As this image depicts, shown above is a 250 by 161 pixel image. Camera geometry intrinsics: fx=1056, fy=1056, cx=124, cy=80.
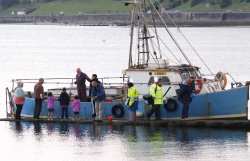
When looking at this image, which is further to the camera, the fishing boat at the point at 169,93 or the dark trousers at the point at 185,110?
the fishing boat at the point at 169,93

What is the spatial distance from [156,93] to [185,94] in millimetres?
1055

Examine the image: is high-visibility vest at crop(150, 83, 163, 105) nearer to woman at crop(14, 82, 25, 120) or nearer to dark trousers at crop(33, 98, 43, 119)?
dark trousers at crop(33, 98, 43, 119)

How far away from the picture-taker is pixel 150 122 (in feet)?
119

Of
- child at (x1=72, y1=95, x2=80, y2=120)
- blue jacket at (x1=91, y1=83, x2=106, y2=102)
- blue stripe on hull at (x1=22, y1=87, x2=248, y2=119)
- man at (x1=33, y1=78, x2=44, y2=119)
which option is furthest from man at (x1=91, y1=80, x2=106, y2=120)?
man at (x1=33, y1=78, x2=44, y2=119)

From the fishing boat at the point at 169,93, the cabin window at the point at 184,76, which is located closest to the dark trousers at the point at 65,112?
the fishing boat at the point at 169,93

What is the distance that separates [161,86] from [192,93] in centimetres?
117

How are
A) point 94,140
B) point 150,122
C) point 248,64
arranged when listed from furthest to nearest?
point 248,64, point 150,122, point 94,140

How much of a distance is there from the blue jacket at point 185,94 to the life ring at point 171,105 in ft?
2.27

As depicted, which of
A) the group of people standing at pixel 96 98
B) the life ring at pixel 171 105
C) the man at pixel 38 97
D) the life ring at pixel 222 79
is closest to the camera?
the group of people standing at pixel 96 98

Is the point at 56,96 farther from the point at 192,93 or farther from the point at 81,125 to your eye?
the point at 192,93

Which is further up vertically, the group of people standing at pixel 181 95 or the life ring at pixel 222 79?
the life ring at pixel 222 79

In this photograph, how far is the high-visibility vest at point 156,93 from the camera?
36.2 meters

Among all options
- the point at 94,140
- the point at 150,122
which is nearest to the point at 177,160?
the point at 94,140

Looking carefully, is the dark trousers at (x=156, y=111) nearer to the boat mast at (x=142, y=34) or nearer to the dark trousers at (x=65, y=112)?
the boat mast at (x=142, y=34)
